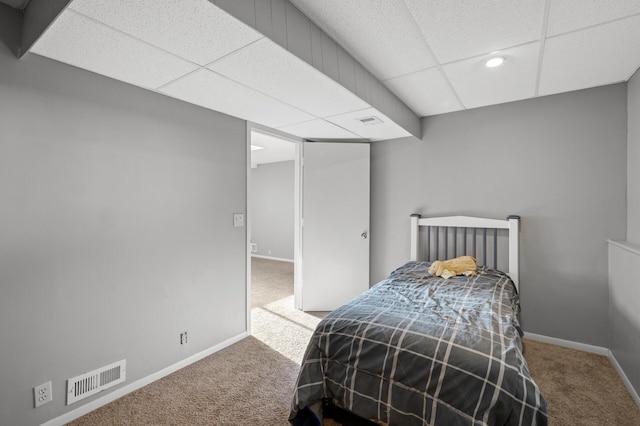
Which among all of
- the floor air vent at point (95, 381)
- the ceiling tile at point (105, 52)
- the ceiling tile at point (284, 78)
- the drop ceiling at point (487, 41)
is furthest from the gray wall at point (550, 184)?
the floor air vent at point (95, 381)

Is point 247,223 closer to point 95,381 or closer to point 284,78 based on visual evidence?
point 284,78

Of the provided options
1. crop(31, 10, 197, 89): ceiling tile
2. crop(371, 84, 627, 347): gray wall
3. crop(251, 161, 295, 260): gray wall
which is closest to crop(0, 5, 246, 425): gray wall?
crop(31, 10, 197, 89): ceiling tile

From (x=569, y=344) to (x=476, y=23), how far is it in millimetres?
2773

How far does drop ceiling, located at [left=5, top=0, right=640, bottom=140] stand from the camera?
137 cm

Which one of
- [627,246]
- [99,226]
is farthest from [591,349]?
[99,226]

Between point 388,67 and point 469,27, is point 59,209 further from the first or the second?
point 469,27

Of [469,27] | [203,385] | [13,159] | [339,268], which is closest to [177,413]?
[203,385]

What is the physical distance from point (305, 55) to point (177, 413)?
89.3 inches

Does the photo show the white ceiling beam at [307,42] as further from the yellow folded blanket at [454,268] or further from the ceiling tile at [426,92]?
the yellow folded blanket at [454,268]

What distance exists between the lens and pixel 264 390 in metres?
2.06

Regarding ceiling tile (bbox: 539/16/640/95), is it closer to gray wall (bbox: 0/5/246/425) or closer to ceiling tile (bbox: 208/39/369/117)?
ceiling tile (bbox: 208/39/369/117)

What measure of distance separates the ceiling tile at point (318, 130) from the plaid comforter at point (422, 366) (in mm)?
1778

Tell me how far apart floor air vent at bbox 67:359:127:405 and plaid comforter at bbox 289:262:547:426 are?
1249 millimetres

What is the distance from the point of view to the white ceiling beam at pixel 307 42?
1.37 meters
